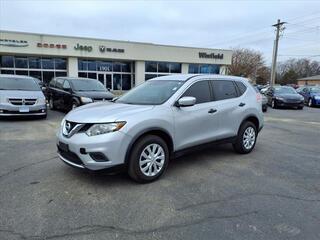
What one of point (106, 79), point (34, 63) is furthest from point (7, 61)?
point (106, 79)

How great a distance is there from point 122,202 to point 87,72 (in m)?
31.1

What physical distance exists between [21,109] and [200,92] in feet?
24.9

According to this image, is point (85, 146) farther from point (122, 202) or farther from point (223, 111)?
point (223, 111)

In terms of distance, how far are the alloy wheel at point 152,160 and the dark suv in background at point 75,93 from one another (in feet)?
24.3

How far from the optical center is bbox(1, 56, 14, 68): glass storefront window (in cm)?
2975

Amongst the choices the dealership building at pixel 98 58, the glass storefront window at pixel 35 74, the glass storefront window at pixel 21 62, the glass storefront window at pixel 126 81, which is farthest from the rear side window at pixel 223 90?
the glass storefront window at pixel 126 81

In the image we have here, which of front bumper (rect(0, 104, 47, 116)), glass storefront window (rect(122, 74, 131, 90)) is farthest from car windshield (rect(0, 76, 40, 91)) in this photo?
glass storefront window (rect(122, 74, 131, 90))

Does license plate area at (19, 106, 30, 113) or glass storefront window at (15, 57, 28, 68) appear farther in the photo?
glass storefront window at (15, 57, 28, 68)

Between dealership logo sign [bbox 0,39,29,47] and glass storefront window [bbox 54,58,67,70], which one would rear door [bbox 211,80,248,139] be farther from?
glass storefront window [bbox 54,58,67,70]

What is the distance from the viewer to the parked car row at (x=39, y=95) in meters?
10.3

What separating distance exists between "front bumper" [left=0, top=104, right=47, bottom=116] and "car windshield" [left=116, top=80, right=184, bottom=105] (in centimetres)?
629

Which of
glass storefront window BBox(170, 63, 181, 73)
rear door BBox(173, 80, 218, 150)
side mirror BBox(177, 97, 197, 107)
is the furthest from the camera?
glass storefront window BBox(170, 63, 181, 73)

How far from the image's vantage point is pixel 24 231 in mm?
3164

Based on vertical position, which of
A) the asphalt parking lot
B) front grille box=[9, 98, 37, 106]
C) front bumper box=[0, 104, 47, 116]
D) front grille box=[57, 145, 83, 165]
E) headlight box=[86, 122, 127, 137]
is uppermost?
headlight box=[86, 122, 127, 137]
